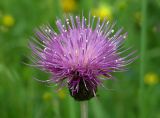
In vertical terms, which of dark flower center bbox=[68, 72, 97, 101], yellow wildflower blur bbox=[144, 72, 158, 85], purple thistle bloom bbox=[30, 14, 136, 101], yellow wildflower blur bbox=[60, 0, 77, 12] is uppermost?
yellow wildflower blur bbox=[60, 0, 77, 12]

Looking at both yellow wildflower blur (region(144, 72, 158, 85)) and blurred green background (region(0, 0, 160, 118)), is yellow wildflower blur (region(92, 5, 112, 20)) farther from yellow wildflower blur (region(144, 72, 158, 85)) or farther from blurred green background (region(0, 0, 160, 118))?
yellow wildflower blur (region(144, 72, 158, 85))

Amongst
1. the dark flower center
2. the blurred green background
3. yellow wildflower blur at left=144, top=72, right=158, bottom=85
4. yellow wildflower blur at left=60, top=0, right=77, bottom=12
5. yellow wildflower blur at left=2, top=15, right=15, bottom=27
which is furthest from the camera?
yellow wildflower blur at left=60, top=0, right=77, bottom=12

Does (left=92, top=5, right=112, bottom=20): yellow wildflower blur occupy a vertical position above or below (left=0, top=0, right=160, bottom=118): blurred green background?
above

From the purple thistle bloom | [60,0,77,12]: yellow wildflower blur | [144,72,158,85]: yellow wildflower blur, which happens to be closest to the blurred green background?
[144,72,158,85]: yellow wildflower blur

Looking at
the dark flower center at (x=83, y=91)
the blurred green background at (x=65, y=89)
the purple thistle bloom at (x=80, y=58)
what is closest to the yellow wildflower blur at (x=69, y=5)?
the blurred green background at (x=65, y=89)

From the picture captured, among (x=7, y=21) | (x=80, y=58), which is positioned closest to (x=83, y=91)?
(x=80, y=58)

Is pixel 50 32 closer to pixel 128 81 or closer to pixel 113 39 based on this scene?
pixel 113 39

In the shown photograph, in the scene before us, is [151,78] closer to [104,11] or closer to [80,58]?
[104,11]
